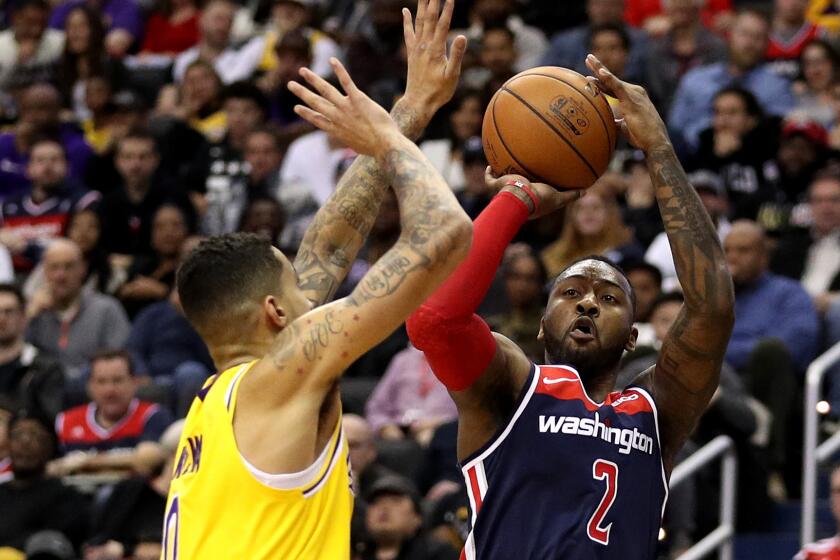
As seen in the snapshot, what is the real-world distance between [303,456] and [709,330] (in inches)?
53.4

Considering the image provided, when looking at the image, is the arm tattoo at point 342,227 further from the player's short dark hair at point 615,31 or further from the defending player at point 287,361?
the player's short dark hair at point 615,31

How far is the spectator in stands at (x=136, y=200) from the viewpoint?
12164 millimetres

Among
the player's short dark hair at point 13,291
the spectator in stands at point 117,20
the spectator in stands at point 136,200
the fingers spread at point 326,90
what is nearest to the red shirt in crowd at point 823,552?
the fingers spread at point 326,90

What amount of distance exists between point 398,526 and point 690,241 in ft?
13.0

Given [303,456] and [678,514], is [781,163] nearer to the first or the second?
[678,514]

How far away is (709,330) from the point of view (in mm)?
4609

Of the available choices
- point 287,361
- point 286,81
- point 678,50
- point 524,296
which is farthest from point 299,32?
point 287,361

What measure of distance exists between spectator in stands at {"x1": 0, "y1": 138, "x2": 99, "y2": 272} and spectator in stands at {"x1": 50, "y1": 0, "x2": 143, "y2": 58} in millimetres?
3094

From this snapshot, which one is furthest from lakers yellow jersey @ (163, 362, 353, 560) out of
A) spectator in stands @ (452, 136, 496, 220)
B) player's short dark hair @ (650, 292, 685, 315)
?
spectator in stands @ (452, 136, 496, 220)

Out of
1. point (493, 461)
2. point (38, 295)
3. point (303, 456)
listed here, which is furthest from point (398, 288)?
point (38, 295)

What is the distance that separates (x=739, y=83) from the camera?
11773mm

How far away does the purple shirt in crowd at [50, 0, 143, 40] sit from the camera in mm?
15961

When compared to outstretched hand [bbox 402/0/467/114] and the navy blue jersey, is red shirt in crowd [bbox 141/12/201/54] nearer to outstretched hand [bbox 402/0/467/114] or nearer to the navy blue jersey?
outstretched hand [bbox 402/0/467/114]

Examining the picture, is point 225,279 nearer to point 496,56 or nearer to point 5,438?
point 5,438
